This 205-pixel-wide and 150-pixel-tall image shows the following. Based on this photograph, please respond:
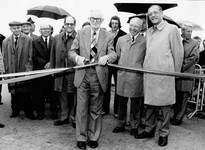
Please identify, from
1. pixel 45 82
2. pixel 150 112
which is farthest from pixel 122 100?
pixel 45 82

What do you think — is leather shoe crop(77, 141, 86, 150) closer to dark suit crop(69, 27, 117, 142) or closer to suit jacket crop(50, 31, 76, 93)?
dark suit crop(69, 27, 117, 142)

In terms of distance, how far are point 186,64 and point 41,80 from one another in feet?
10.8

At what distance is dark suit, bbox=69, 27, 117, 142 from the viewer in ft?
13.2

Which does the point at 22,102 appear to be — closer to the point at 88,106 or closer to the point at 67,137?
the point at 67,137

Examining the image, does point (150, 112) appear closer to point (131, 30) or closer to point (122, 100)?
point (122, 100)

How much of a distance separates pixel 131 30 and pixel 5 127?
3179 millimetres

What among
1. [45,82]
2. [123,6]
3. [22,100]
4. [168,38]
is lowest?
[22,100]

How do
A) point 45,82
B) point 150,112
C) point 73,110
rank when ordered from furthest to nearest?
point 45,82
point 73,110
point 150,112

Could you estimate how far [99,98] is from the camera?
4.14m

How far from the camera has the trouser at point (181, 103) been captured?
5582 mm

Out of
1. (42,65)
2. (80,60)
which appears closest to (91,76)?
(80,60)

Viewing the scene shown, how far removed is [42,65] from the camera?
5738 mm

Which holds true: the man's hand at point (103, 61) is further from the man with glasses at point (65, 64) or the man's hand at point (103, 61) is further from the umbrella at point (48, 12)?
the umbrella at point (48, 12)

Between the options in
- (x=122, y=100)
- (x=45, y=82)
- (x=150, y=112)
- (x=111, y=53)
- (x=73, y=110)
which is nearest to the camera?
(x=111, y=53)
